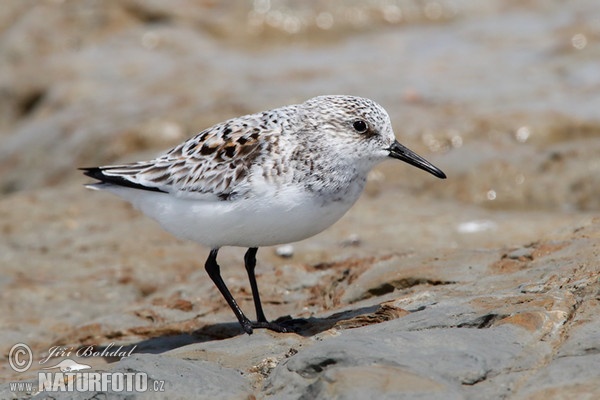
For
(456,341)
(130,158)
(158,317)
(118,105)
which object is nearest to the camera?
(456,341)

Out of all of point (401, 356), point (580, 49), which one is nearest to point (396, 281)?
point (401, 356)

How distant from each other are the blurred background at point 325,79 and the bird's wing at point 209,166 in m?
4.88

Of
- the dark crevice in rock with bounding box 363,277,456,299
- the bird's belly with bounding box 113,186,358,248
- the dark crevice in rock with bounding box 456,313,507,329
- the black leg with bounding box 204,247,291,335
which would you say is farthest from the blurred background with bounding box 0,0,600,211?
the dark crevice in rock with bounding box 456,313,507,329

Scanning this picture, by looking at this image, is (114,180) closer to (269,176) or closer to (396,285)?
(269,176)

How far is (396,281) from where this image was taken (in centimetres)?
740

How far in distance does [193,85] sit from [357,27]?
3.73 m

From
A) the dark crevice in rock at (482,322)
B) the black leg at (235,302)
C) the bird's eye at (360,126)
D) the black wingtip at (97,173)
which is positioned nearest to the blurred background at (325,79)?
the black leg at (235,302)

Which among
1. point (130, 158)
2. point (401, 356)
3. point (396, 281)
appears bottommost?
point (130, 158)

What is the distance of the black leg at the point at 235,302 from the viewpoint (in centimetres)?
673

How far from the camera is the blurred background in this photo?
38.5ft

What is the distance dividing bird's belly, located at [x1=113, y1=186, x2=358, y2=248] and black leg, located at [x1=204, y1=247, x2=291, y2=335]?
0.30m

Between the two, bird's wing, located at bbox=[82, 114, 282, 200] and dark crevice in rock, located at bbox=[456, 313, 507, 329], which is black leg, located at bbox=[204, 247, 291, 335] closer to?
bird's wing, located at bbox=[82, 114, 282, 200]

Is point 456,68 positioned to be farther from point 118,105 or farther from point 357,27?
point 118,105

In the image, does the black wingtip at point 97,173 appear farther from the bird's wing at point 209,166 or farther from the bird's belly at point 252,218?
the bird's belly at point 252,218
